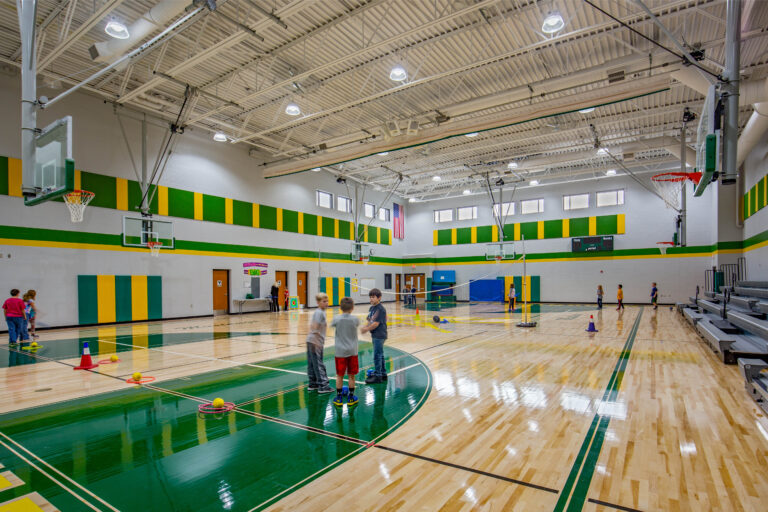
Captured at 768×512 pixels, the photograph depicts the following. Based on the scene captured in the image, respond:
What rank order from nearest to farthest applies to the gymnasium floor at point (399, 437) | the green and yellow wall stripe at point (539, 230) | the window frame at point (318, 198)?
the gymnasium floor at point (399, 437), the window frame at point (318, 198), the green and yellow wall stripe at point (539, 230)

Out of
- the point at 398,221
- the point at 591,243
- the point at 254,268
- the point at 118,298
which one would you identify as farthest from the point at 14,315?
the point at 591,243

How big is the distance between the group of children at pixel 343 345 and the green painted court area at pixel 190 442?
0.23 m

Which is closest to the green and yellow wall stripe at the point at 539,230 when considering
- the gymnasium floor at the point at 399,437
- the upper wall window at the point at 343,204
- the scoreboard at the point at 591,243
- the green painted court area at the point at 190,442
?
the scoreboard at the point at 591,243

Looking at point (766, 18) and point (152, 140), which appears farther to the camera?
point (152, 140)

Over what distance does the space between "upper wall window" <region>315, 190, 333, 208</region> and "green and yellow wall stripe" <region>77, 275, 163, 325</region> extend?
11.3m

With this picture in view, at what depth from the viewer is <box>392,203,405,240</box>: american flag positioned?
1296 inches

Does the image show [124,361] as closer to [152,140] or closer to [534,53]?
[152,140]

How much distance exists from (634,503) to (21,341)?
49.7 feet

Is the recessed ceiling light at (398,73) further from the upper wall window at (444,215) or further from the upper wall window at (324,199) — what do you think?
the upper wall window at (444,215)

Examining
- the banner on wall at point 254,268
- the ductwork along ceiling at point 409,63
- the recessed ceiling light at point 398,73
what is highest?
the ductwork along ceiling at point 409,63

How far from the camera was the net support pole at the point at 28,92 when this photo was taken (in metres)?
6.62

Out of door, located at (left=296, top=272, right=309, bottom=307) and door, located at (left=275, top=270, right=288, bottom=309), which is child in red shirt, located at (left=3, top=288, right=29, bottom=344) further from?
door, located at (left=296, top=272, right=309, bottom=307)

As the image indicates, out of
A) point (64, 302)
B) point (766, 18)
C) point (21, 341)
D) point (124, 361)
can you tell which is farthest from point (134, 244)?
point (766, 18)

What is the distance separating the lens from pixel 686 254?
941 inches
